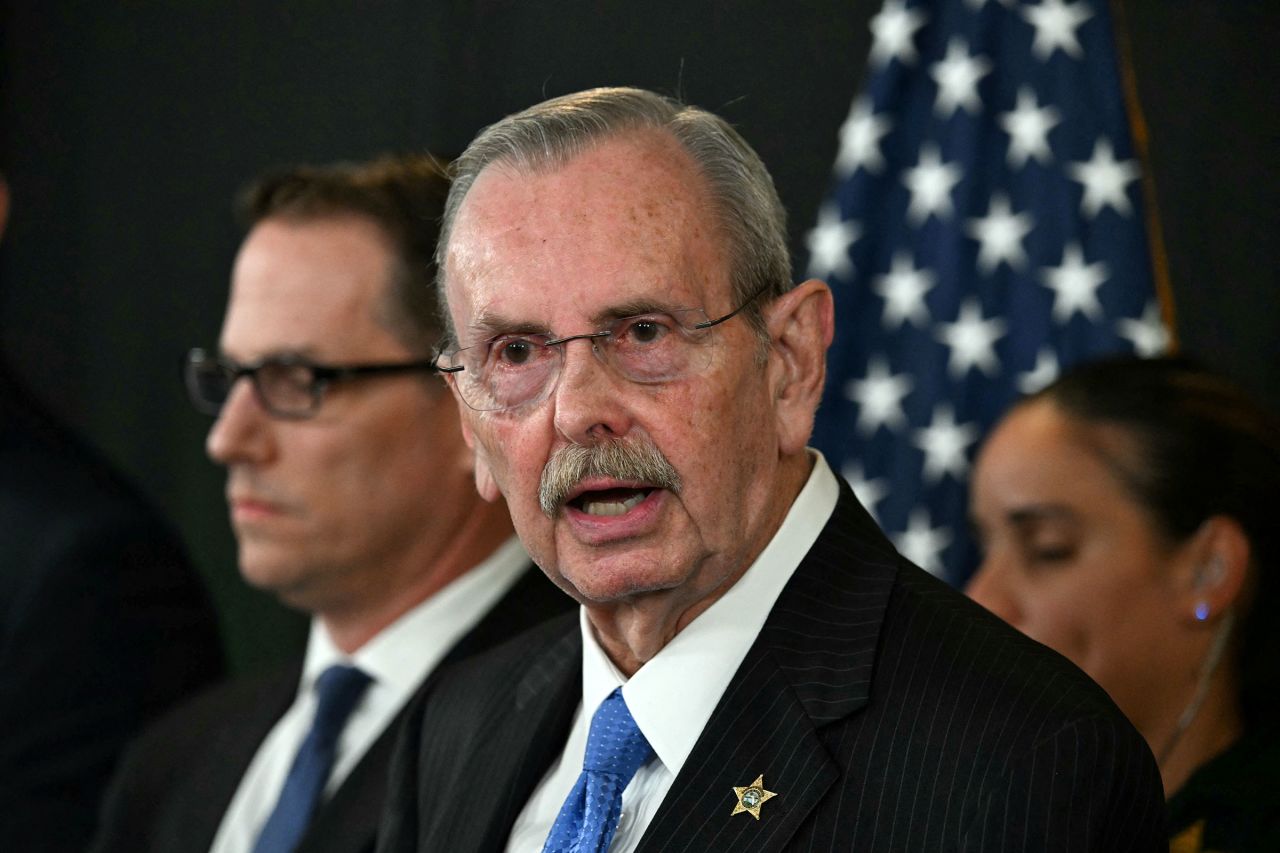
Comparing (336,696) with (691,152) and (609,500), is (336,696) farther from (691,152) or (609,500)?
(691,152)

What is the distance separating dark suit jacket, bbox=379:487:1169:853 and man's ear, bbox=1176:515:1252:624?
3.62 feet

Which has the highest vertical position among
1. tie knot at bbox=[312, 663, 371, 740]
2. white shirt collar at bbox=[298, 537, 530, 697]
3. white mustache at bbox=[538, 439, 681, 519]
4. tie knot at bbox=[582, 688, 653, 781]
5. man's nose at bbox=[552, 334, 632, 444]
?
man's nose at bbox=[552, 334, 632, 444]

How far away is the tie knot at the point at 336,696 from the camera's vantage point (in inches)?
112

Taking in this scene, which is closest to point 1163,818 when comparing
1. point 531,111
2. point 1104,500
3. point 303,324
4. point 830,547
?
point 830,547

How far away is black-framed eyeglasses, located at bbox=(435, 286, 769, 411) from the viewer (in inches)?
71.2

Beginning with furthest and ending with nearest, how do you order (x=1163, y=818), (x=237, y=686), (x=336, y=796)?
(x=237, y=686)
(x=336, y=796)
(x=1163, y=818)

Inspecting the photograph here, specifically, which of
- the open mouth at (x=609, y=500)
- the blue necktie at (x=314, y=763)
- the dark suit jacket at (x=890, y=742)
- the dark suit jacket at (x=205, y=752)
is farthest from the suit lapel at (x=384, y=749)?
the open mouth at (x=609, y=500)

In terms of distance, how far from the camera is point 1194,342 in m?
3.66

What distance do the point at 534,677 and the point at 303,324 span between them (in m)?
1.12

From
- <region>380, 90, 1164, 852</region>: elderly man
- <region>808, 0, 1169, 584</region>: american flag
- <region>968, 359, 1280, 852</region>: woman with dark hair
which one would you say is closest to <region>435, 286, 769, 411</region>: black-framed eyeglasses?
<region>380, 90, 1164, 852</region>: elderly man

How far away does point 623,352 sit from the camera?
1815mm

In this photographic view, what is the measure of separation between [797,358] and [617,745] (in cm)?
48

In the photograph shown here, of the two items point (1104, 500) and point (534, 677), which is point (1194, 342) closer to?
point (1104, 500)

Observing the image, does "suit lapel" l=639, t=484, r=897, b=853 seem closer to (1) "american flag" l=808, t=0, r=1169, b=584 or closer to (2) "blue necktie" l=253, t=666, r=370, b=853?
(2) "blue necktie" l=253, t=666, r=370, b=853
